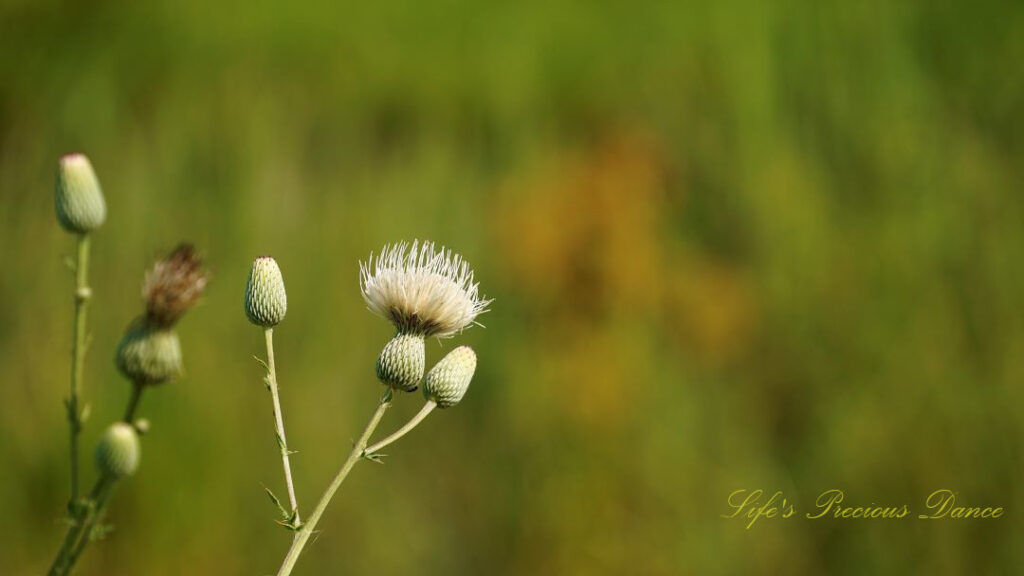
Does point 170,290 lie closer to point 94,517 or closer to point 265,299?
point 265,299

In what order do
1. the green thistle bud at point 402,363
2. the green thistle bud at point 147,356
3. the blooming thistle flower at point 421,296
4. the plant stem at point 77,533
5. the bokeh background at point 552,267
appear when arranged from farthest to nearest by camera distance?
the bokeh background at point 552,267
the blooming thistle flower at point 421,296
the green thistle bud at point 402,363
the green thistle bud at point 147,356
the plant stem at point 77,533

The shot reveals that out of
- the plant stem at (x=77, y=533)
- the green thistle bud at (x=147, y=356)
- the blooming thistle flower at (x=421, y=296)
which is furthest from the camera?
A: the blooming thistle flower at (x=421, y=296)

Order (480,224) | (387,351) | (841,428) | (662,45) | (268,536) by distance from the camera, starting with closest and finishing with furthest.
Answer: (387,351) → (268,536) → (841,428) → (480,224) → (662,45)

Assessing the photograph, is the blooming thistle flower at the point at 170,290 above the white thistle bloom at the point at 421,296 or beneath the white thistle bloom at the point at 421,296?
above

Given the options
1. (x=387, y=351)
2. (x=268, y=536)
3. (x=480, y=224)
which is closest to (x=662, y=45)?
(x=480, y=224)

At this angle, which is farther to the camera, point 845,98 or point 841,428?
point 845,98

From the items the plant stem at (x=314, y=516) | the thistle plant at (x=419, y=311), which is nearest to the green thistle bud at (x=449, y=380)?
the thistle plant at (x=419, y=311)

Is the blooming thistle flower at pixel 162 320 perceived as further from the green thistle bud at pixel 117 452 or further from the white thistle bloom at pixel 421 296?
the white thistle bloom at pixel 421 296

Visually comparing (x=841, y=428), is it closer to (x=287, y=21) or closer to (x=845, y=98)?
(x=845, y=98)
